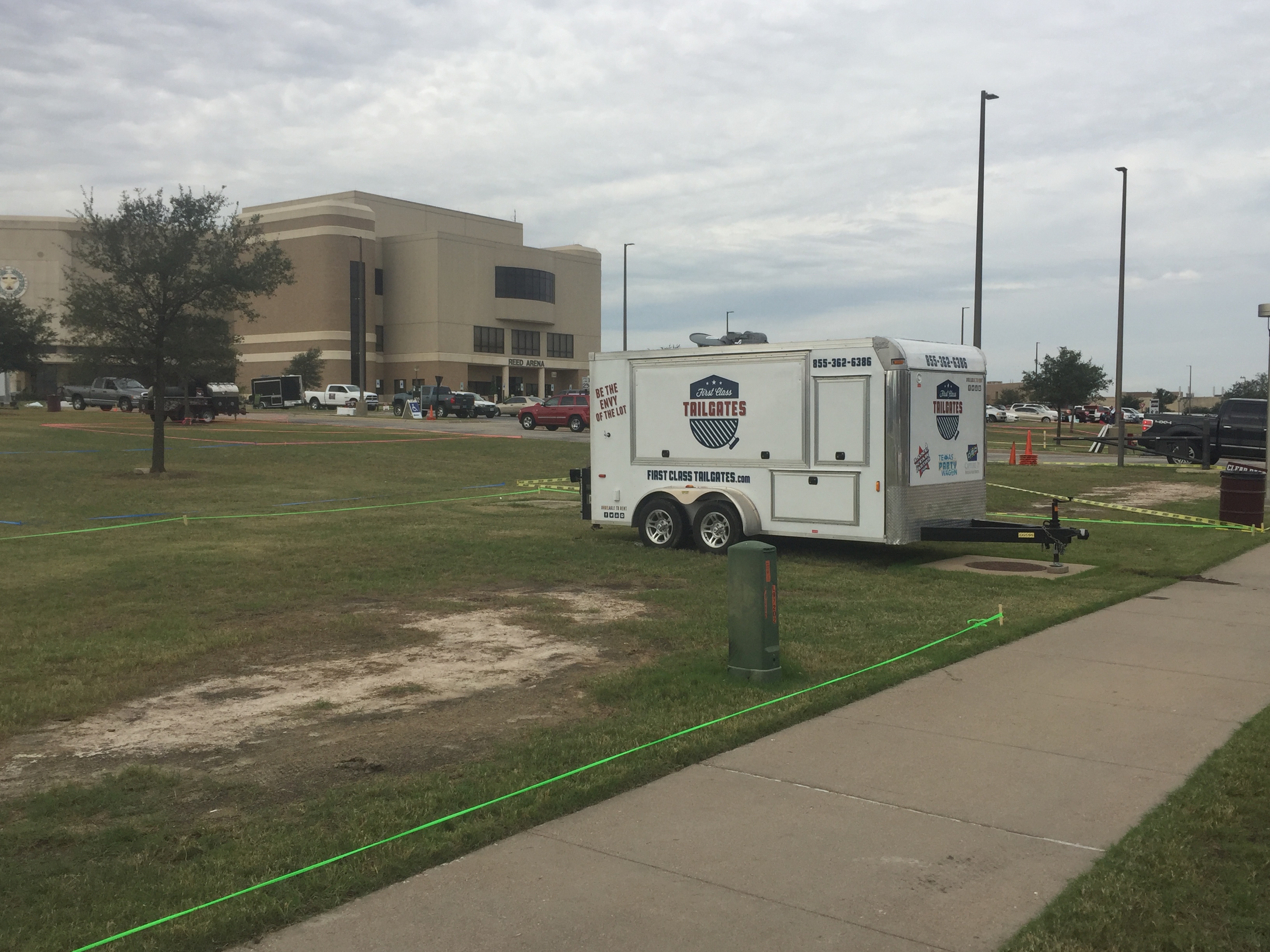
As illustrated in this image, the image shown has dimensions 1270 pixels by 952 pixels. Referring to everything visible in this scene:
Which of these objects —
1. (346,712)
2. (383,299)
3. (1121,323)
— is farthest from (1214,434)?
(383,299)

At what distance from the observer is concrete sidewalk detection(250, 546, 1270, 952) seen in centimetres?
409

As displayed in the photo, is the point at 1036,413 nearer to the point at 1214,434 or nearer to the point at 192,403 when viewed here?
the point at 1214,434

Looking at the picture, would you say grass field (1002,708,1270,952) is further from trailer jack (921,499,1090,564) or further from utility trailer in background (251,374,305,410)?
utility trailer in background (251,374,305,410)

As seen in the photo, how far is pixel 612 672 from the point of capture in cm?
805

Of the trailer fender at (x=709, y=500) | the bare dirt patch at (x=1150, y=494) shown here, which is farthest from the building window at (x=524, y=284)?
the trailer fender at (x=709, y=500)

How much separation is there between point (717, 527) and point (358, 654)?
20.6 ft

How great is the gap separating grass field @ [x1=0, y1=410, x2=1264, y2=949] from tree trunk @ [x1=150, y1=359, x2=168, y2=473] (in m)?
3.86

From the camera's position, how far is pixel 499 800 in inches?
210

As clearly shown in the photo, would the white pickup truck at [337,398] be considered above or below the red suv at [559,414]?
above

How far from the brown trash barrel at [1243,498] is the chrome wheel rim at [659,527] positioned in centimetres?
Result: 917

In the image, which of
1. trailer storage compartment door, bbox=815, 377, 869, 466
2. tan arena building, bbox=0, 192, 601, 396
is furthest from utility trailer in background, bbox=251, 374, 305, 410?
trailer storage compartment door, bbox=815, 377, 869, 466

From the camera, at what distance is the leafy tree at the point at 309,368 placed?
94.2 meters

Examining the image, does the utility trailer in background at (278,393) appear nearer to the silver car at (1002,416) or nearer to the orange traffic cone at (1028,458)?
the silver car at (1002,416)

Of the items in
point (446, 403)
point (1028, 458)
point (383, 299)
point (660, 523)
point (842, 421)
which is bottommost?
point (660, 523)
